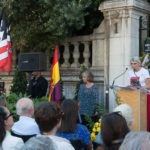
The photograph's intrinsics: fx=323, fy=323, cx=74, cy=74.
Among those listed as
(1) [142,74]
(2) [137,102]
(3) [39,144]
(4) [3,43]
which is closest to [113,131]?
(3) [39,144]

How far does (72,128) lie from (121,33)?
4860mm

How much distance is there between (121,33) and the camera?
8.17 m

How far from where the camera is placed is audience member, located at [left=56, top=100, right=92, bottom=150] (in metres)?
3.76

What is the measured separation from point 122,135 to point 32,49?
23.4 feet

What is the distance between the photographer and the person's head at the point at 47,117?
10.4ft

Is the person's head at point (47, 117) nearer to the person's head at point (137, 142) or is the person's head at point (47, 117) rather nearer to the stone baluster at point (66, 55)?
the person's head at point (137, 142)

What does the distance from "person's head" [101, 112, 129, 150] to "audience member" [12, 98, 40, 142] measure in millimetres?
1431

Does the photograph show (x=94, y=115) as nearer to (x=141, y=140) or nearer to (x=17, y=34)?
(x=17, y=34)

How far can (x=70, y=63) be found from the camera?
990 centimetres

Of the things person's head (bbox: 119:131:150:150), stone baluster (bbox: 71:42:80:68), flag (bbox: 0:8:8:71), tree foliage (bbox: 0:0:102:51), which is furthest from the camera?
stone baluster (bbox: 71:42:80:68)

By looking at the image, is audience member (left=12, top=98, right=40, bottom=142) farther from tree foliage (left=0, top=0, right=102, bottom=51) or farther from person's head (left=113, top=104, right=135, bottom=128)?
tree foliage (left=0, top=0, right=102, bottom=51)

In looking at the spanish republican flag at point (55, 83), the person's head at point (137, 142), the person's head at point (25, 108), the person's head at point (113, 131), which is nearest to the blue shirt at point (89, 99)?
the spanish republican flag at point (55, 83)

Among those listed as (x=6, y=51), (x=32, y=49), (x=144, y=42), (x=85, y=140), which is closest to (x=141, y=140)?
(x=85, y=140)

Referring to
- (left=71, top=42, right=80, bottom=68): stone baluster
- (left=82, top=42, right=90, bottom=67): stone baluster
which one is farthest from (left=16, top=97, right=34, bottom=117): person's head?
(left=71, top=42, right=80, bottom=68): stone baluster
